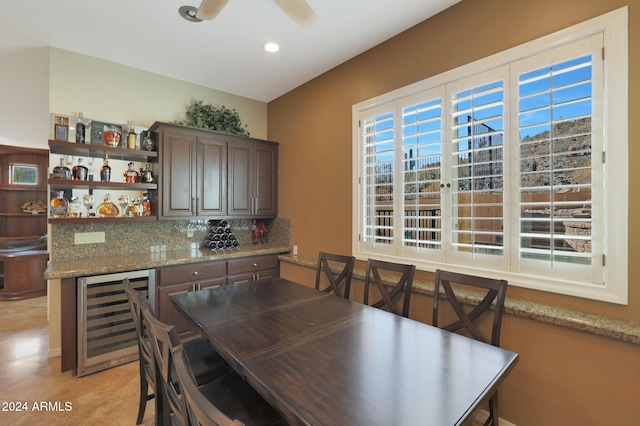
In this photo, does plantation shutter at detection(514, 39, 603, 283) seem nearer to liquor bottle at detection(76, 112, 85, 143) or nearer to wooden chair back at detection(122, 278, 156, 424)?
wooden chair back at detection(122, 278, 156, 424)

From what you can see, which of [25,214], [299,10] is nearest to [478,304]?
[299,10]

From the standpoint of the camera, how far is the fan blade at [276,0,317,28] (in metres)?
1.93

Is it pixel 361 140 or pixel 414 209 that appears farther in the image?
pixel 361 140

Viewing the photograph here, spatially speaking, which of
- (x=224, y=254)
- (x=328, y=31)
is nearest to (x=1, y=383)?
(x=224, y=254)

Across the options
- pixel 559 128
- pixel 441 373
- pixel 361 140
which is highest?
pixel 361 140

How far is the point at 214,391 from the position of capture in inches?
58.0

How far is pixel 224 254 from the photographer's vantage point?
338cm

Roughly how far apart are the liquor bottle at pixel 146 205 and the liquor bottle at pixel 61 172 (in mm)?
683

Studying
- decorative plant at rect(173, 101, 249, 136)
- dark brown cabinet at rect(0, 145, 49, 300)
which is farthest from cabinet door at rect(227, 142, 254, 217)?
dark brown cabinet at rect(0, 145, 49, 300)

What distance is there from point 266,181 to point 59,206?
7.32 feet

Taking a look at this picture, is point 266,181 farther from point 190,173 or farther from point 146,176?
point 146,176

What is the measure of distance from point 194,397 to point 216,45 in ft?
10.1

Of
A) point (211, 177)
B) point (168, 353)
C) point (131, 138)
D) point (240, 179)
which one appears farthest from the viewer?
point (240, 179)

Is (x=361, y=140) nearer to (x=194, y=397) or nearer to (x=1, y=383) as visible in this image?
(x=194, y=397)
